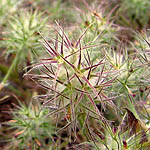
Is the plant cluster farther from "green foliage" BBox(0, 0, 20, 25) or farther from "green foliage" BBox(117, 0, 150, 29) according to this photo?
"green foliage" BBox(117, 0, 150, 29)

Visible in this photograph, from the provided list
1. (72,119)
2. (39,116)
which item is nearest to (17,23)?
(39,116)

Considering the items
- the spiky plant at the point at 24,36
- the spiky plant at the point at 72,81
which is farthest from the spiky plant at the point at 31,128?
the spiky plant at the point at 72,81

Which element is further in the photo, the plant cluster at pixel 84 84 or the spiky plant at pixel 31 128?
the spiky plant at pixel 31 128

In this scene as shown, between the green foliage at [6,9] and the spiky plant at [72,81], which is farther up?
the green foliage at [6,9]

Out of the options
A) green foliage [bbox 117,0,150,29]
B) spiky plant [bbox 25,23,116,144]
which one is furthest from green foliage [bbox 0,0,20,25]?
spiky plant [bbox 25,23,116,144]

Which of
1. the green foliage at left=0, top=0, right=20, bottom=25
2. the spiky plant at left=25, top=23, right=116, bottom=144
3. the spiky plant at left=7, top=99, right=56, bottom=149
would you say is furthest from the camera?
the green foliage at left=0, top=0, right=20, bottom=25

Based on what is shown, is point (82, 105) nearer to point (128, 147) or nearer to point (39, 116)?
point (128, 147)

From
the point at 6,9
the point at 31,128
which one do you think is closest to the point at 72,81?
the point at 31,128

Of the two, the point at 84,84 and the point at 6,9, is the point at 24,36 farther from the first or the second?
the point at 84,84

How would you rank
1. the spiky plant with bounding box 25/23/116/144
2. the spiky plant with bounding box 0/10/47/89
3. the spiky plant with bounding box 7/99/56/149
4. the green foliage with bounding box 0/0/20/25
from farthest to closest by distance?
the green foliage with bounding box 0/0/20/25, the spiky plant with bounding box 0/10/47/89, the spiky plant with bounding box 7/99/56/149, the spiky plant with bounding box 25/23/116/144

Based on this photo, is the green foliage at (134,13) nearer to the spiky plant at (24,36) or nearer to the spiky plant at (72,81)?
the spiky plant at (24,36)

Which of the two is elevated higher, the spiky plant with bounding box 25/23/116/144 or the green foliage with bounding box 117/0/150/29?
the green foliage with bounding box 117/0/150/29

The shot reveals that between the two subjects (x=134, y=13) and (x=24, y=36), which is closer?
(x=24, y=36)
